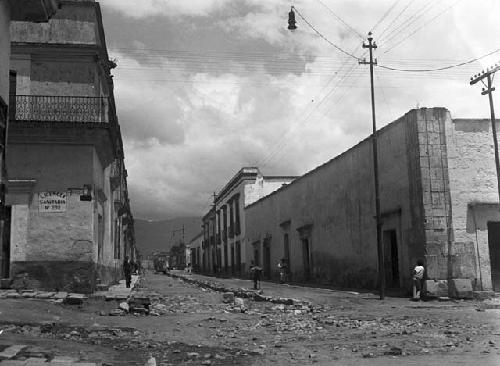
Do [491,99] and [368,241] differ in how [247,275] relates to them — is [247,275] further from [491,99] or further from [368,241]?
[491,99]

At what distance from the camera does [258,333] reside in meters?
10.1

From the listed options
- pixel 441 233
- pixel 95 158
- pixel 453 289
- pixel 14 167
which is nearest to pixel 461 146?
pixel 441 233

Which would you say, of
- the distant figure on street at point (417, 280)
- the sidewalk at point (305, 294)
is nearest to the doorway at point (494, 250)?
the distant figure on street at point (417, 280)

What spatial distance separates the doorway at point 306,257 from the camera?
29163 millimetres

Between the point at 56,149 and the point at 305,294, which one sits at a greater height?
the point at 56,149

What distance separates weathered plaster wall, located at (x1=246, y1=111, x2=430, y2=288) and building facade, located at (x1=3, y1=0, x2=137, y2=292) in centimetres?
959

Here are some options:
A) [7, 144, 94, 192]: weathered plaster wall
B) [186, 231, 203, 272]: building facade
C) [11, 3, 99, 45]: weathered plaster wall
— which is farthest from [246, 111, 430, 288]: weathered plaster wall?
[186, 231, 203, 272]: building facade

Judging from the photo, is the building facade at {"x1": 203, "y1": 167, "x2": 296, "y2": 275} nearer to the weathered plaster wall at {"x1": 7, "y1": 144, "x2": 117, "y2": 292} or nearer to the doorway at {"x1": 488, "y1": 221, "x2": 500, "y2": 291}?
the doorway at {"x1": 488, "y1": 221, "x2": 500, "y2": 291}

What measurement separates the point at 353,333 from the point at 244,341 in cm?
204

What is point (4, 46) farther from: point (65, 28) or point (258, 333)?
point (65, 28)

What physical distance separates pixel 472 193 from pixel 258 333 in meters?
10.5

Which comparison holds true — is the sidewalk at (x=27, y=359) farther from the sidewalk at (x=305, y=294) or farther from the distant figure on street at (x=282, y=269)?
the distant figure on street at (x=282, y=269)

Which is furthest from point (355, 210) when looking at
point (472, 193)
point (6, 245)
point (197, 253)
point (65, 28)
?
point (197, 253)

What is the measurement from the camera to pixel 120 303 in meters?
13.6
